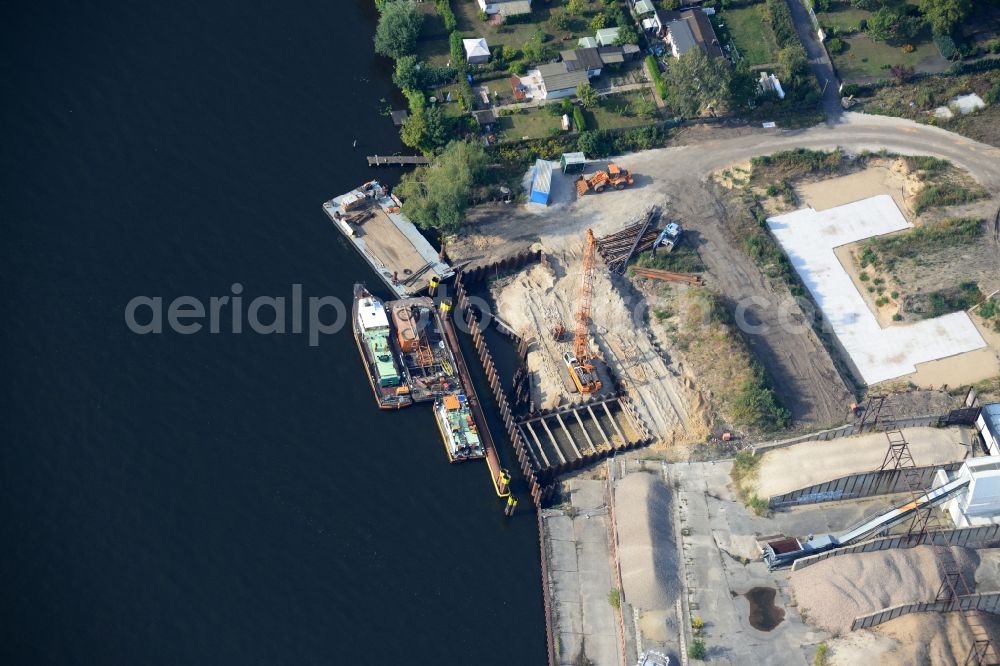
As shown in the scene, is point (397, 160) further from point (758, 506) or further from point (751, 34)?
point (758, 506)

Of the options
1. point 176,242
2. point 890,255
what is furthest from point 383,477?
point 890,255

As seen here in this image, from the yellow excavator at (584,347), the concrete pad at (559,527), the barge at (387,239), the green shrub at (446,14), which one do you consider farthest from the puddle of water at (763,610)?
the green shrub at (446,14)

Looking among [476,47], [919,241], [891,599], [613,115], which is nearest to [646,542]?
[891,599]

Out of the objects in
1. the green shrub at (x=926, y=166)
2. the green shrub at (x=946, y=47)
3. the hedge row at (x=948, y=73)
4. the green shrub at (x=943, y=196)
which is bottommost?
the green shrub at (x=943, y=196)

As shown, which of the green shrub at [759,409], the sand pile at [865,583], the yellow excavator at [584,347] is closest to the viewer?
the sand pile at [865,583]

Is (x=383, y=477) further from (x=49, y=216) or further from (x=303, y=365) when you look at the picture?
(x=49, y=216)

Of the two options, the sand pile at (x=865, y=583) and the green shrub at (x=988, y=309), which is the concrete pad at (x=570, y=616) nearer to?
the sand pile at (x=865, y=583)
